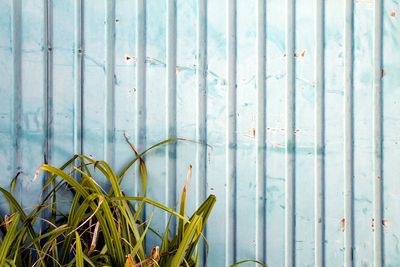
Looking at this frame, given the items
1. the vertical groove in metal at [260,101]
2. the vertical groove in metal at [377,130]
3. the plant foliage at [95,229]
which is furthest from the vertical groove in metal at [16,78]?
the vertical groove in metal at [377,130]

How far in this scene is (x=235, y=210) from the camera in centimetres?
119

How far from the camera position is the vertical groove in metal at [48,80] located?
3.74 feet

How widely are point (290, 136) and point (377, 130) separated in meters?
0.22

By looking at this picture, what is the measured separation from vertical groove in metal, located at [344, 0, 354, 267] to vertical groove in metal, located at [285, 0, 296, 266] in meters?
0.13

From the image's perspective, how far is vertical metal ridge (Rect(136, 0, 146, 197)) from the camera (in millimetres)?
1163

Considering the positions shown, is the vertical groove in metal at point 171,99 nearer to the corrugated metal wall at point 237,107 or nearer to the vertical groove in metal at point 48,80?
the corrugated metal wall at point 237,107

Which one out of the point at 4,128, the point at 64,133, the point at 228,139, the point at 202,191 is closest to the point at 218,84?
the point at 228,139

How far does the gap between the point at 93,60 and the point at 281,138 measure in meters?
0.48

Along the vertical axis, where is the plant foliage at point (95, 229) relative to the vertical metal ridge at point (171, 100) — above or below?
below

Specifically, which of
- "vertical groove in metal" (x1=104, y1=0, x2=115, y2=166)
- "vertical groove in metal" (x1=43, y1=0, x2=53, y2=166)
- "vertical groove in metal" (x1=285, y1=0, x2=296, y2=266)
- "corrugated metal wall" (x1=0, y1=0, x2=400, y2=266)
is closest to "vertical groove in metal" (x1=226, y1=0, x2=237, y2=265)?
"corrugated metal wall" (x1=0, y1=0, x2=400, y2=266)

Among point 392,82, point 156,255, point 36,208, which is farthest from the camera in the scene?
point 392,82

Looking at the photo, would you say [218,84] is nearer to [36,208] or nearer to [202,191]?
[202,191]

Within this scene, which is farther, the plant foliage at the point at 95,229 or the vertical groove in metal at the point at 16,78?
the vertical groove in metal at the point at 16,78

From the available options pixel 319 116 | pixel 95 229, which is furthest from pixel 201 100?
pixel 95 229
